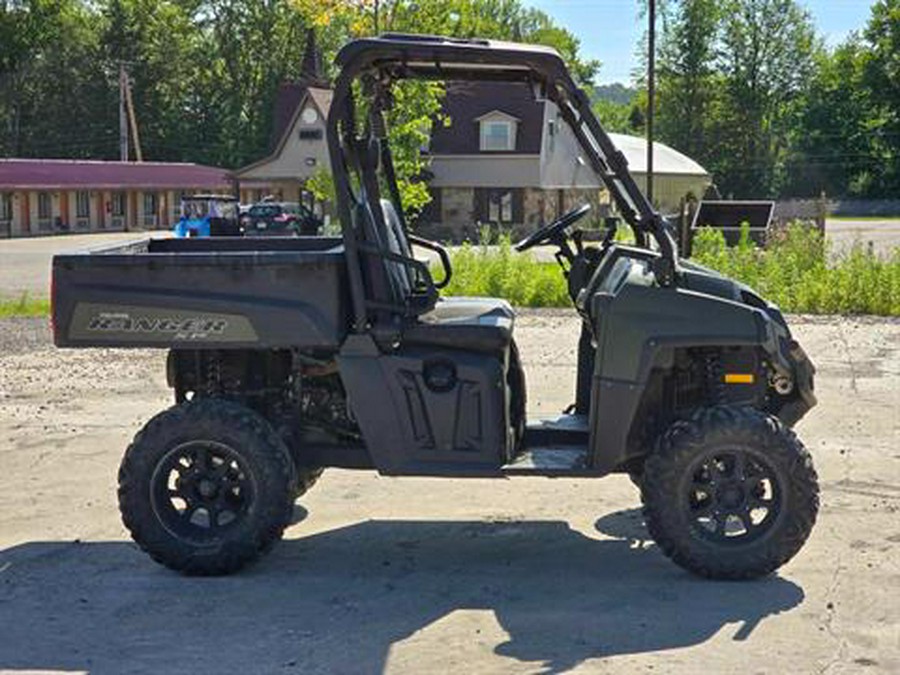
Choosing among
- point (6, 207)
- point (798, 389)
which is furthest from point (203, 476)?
point (6, 207)

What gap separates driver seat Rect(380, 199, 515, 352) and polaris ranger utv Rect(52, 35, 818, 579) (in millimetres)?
13

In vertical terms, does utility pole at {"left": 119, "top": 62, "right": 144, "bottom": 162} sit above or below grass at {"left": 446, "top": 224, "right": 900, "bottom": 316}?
above

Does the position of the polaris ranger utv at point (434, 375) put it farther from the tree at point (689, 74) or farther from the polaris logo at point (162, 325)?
the tree at point (689, 74)

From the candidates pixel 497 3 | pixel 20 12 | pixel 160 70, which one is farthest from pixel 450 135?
pixel 497 3

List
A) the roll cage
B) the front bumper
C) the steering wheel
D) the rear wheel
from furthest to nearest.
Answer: the steering wheel, the front bumper, the rear wheel, the roll cage

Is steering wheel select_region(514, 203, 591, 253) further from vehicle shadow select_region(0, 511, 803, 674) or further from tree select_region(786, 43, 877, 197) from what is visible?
tree select_region(786, 43, 877, 197)

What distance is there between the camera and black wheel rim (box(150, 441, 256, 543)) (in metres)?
6.16

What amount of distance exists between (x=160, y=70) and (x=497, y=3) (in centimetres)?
2655

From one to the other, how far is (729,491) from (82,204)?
54404 millimetres

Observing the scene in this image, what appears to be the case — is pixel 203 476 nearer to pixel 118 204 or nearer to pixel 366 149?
pixel 366 149

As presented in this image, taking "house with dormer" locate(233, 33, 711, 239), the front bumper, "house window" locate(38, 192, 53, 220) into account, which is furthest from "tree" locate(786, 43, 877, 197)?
the front bumper

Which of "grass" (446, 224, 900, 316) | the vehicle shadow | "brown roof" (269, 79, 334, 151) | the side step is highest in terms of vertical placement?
"brown roof" (269, 79, 334, 151)

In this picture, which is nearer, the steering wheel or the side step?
the side step

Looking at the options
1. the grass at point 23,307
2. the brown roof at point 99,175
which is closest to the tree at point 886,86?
the brown roof at point 99,175
